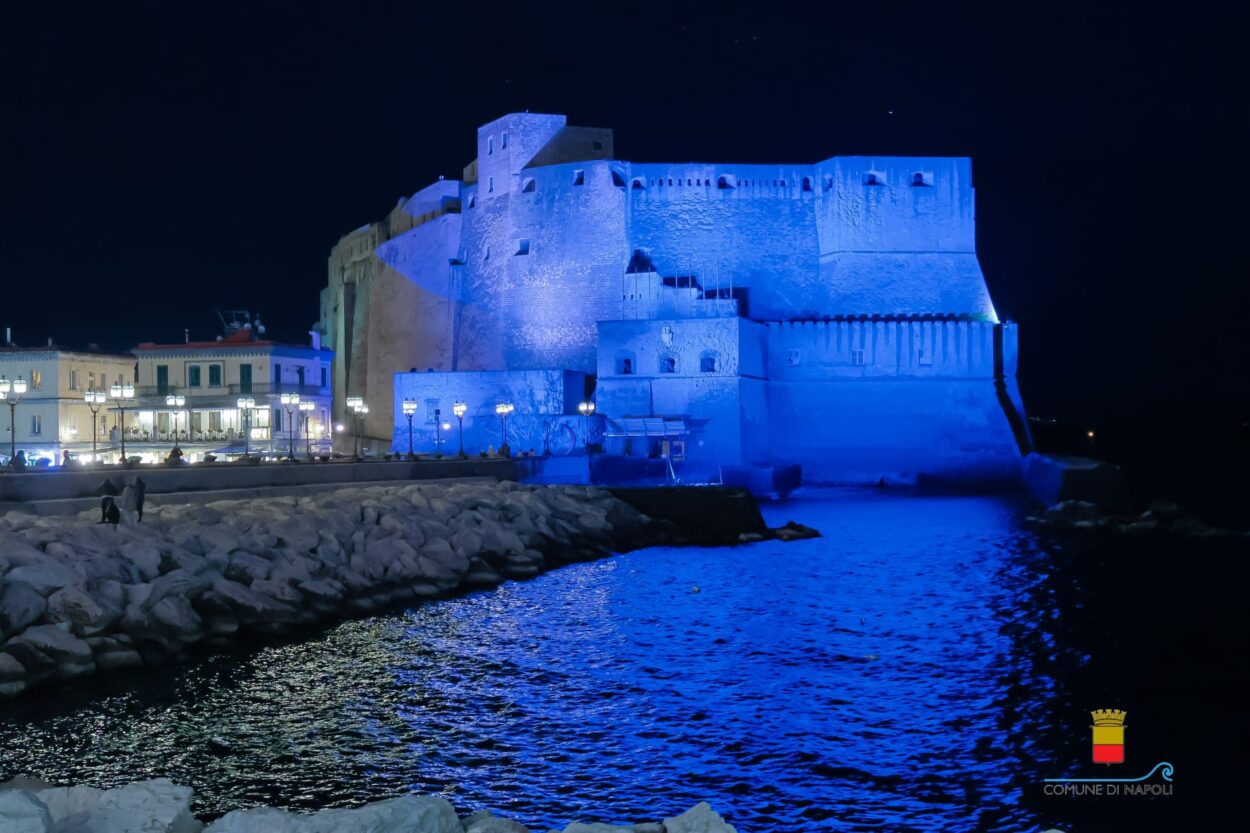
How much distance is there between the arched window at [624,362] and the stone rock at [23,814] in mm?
25216

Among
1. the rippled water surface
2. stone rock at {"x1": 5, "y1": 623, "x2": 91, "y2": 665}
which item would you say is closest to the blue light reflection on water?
the rippled water surface

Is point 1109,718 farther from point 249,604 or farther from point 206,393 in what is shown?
point 206,393

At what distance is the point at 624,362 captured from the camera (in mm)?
29719

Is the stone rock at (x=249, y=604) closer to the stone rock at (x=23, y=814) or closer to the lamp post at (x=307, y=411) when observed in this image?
the stone rock at (x=23, y=814)

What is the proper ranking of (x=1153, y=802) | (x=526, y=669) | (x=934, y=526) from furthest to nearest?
(x=934, y=526), (x=526, y=669), (x=1153, y=802)

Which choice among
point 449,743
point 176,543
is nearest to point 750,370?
point 176,543

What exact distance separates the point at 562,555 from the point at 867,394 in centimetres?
1576

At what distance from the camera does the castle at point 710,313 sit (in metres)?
29.6

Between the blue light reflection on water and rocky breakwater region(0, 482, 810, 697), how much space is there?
2.60 ft

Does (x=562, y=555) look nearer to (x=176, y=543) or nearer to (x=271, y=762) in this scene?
(x=176, y=543)

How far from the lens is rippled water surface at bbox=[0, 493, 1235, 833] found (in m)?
7.65

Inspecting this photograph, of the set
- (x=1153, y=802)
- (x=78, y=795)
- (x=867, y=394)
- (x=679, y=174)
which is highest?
(x=679, y=174)

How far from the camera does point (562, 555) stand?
19375 millimetres

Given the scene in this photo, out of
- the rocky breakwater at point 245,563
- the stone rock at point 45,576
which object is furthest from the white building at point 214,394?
the stone rock at point 45,576
